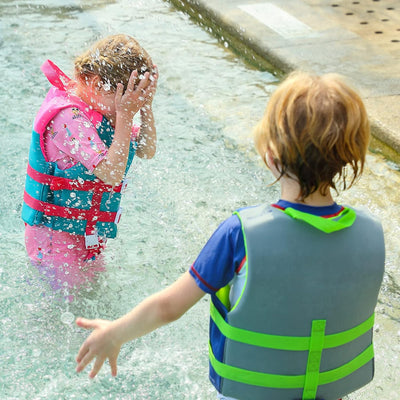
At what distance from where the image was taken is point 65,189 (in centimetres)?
254

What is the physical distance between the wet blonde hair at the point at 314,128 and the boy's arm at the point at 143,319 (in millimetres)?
365

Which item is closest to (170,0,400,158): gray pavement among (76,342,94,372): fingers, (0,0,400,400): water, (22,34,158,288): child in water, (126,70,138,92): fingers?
(0,0,400,400): water

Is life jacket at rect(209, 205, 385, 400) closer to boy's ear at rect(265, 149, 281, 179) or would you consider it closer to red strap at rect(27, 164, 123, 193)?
A: boy's ear at rect(265, 149, 281, 179)

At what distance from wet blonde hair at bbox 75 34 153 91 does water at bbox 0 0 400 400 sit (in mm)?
969

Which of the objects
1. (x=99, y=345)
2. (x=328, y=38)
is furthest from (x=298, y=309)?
(x=328, y=38)

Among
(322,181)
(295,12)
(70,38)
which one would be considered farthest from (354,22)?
(322,181)

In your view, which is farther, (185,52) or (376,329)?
(185,52)

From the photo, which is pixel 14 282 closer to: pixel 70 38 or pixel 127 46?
pixel 127 46

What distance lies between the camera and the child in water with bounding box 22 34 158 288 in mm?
2385

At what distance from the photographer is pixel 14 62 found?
5.70 metres

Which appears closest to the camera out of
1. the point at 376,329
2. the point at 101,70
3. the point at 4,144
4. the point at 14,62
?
the point at 101,70

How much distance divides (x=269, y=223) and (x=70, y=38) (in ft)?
17.1

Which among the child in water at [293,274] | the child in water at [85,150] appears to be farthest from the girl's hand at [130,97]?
the child in water at [293,274]

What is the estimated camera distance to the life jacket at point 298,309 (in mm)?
1552
